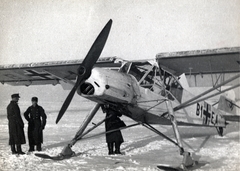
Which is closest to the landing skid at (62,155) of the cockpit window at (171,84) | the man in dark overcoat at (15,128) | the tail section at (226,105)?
the man in dark overcoat at (15,128)

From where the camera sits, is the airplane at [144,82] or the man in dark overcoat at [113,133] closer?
the airplane at [144,82]

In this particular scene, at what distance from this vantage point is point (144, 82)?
21.2ft

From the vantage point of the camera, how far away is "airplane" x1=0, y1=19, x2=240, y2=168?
5.11m

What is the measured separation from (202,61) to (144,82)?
5.64 feet

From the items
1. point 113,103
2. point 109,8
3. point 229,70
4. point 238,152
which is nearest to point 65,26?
point 109,8

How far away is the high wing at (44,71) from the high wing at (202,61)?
53.5 inches

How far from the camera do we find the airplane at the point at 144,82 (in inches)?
201

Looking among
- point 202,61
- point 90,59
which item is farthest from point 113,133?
point 202,61

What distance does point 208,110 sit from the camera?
8469 millimetres

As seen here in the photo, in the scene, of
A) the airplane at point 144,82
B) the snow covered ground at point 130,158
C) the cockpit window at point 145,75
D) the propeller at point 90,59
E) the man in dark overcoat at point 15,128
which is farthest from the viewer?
the man in dark overcoat at point 15,128

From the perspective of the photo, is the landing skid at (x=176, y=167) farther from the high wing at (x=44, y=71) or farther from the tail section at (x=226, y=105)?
the tail section at (x=226, y=105)

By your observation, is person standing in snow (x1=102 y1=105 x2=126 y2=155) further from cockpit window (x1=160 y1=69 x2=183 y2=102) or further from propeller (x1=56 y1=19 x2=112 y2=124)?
propeller (x1=56 y1=19 x2=112 y2=124)

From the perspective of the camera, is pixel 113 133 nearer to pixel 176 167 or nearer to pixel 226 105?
pixel 176 167

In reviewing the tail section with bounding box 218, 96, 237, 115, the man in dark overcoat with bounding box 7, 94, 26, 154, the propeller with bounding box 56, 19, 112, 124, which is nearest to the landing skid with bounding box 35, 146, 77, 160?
the man in dark overcoat with bounding box 7, 94, 26, 154
